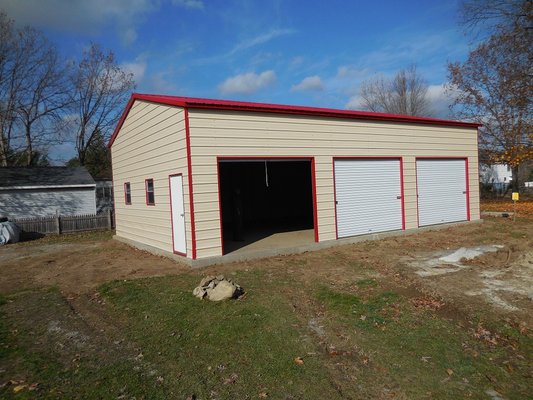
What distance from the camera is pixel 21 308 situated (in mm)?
7121

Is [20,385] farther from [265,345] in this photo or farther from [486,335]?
[486,335]

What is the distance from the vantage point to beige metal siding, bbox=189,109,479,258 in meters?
9.66

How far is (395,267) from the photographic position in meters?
8.84

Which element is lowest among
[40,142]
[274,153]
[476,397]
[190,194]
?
[476,397]

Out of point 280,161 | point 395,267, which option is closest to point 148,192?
point 280,161

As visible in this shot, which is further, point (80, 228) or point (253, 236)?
point (80, 228)

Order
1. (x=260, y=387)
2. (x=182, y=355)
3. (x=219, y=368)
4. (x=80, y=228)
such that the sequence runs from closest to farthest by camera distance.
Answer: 1. (x=260, y=387)
2. (x=219, y=368)
3. (x=182, y=355)
4. (x=80, y=228)

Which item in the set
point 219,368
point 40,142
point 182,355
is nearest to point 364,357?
point 219,368

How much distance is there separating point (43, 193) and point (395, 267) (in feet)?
68.3

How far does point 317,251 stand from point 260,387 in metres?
7.31

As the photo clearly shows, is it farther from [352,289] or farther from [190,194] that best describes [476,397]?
[190,194]

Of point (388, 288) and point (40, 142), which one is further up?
point (40, 142)

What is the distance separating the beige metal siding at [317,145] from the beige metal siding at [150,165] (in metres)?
0.43

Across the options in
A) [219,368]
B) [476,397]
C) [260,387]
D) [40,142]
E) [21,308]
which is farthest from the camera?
[40,142]
